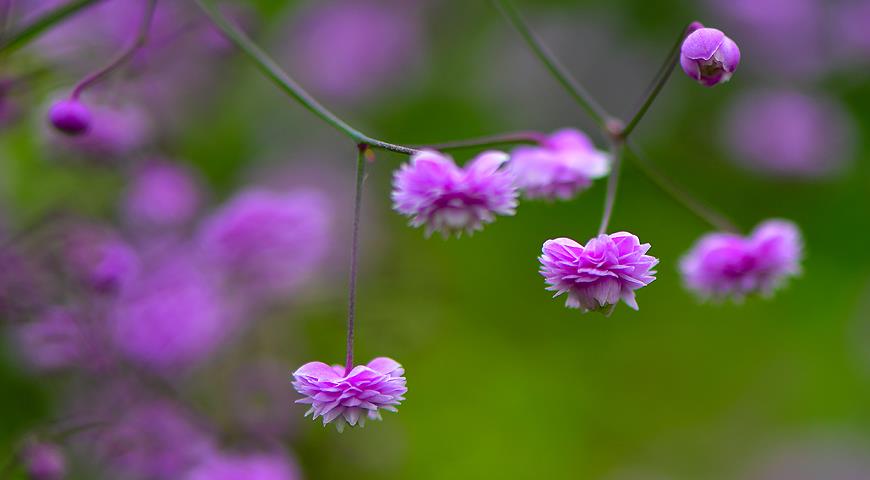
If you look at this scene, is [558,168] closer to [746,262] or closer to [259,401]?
[746,262]

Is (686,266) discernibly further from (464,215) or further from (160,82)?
(160,82)

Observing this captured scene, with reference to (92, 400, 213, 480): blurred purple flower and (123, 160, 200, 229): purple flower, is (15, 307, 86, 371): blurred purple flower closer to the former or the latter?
(92, 400, 213, 480): blurred purple flower

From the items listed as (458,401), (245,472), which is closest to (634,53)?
(458,401)

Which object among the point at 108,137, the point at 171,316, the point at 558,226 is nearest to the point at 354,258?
the point at 108,137

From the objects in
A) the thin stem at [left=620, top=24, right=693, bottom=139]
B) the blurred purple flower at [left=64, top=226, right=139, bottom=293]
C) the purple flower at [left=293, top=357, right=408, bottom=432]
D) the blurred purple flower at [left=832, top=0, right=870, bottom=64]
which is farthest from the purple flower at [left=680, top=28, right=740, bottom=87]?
the blurred purple flower at [left=832, top=0, right=870, bottom=64]

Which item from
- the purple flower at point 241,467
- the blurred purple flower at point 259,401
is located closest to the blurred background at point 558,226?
the blurred purple flower at point 259,401

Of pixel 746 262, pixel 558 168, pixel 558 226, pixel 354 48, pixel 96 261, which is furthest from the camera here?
pixel 354 48
